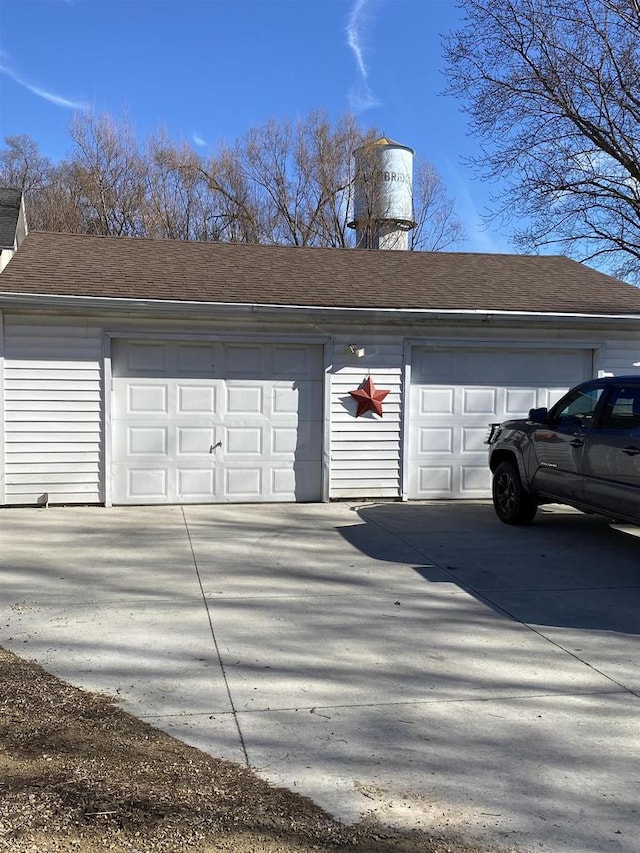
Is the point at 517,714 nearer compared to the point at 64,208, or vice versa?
the point at 517,714

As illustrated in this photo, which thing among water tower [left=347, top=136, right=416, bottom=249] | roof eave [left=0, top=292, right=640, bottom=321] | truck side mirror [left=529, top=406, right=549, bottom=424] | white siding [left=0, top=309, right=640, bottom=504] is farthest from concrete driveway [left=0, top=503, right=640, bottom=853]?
water tower [left=347, top=136, right=416, bottom=249]

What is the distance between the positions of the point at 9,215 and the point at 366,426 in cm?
671

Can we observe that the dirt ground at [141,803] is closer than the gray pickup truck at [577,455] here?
Yes

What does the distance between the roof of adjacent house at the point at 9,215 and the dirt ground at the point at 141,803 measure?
8.93 meters

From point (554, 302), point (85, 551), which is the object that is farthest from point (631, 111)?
point (85, 551)

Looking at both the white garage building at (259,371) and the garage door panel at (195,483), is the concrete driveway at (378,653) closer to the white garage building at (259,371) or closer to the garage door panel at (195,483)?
the garage door panel at (195,483)

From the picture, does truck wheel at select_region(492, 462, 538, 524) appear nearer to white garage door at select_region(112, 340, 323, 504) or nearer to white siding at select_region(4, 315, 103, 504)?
white garage door at select_region(112, 340, 323, 504)

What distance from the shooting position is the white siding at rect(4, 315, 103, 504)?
9945 millimetres

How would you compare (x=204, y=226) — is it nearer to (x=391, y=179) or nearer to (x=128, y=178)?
(x=128, y=178)

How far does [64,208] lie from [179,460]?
→ 752 inches

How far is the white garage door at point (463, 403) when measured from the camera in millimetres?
11266

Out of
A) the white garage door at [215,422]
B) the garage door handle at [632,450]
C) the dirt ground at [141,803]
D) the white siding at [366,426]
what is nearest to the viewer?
the dirt ground at [141,803]

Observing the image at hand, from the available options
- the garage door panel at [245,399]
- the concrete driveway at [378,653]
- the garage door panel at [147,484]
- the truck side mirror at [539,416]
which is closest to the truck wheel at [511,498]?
the concrete driveway at [378,653]

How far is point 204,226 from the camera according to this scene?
92.9 feet
